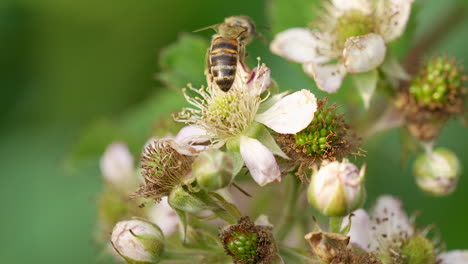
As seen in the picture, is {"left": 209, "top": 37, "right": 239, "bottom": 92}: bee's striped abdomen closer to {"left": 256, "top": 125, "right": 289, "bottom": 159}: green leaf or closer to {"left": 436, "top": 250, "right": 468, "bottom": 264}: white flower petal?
{"left": 256, "top": 125, "right": 289, "bottom": 159}: green leaf

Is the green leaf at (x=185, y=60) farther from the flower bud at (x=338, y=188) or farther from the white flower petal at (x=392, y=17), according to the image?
the flower bud at (x=338, y=188)

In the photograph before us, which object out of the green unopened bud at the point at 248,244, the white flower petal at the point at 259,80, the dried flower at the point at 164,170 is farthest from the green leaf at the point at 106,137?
the green unopened bud at the point at 248,244

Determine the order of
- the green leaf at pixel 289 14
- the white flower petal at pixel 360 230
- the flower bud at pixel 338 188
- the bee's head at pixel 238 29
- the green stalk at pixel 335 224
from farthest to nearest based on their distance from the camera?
the green leaf at pixel 289 14 < the bee's head at pixel 238 29 < the white flower petal at pixel 360 230 < the green stalk at pixel 335 224 < the flower bud at pixel 338 188

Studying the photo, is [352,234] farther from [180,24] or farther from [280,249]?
[180,24]

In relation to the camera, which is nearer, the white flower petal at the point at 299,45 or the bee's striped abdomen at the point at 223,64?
the bee's striped abdomen at the point at 223,64

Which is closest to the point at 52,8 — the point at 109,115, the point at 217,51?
the point at 109,115
